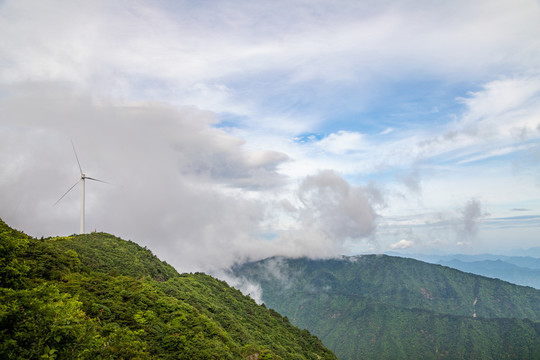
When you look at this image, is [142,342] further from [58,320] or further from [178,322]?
[58,320]

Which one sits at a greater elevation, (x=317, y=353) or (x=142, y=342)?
(x=142, y=342)

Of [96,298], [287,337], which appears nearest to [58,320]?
[96,298]

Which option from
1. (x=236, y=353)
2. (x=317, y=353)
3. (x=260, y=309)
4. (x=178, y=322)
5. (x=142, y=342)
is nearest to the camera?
(x=142, y=342)

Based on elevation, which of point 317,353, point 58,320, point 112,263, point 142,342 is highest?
point 112,263

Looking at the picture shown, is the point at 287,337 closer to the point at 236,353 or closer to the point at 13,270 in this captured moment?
the point at 236,353

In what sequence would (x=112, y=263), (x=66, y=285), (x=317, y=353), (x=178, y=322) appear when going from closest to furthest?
1. (x=66, y=285)
2. (x=178, y=322)
3. (x=112, y=263)
4. (x=317, y=353)

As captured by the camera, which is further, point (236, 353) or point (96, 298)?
point (236, 353)
